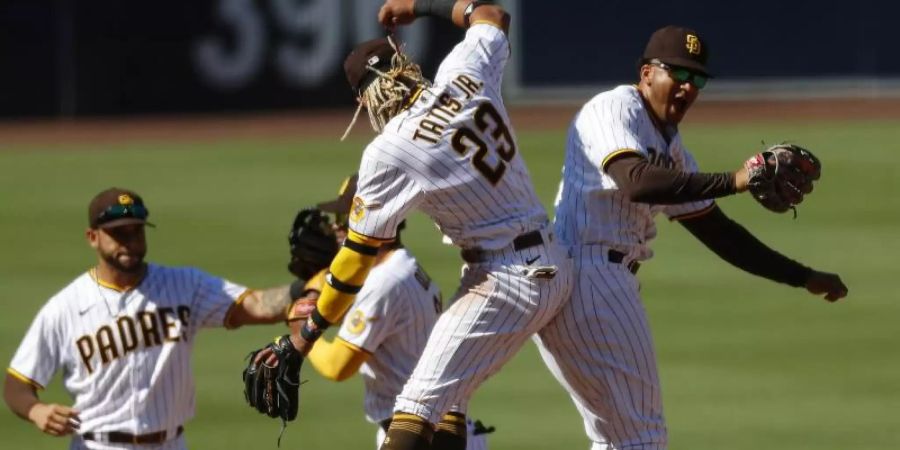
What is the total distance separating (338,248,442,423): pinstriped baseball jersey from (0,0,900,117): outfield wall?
45.4 feet

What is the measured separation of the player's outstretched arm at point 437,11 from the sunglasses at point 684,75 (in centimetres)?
63

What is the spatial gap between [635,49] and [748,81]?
1407 mm

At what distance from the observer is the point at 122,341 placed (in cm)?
694

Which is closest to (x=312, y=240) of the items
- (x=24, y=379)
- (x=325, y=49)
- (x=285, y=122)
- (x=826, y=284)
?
(x=24, y=379)

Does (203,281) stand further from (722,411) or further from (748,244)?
(722,411)

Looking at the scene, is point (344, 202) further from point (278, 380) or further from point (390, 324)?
point (278, 380)

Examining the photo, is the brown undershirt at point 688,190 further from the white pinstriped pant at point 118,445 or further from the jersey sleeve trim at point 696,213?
the white pinstriped pant at point 118,445

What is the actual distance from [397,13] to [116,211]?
140 cm

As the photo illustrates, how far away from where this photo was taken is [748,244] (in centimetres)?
649

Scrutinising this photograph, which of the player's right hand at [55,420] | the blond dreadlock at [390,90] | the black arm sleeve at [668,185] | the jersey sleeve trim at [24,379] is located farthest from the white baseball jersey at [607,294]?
the jersey sleeve trim at [24,379]

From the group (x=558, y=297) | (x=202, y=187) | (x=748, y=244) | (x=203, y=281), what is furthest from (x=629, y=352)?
(x=202, y=187)

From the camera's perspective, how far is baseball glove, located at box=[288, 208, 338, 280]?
675 centimetres

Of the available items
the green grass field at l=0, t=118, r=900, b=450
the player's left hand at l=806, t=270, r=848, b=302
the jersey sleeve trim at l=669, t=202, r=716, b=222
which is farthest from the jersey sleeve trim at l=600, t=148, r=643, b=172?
the green grass field at l=0, t=118, r=900, b=450

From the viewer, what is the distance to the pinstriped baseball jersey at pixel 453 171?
5.76 meters
